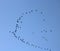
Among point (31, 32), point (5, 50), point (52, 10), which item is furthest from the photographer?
point (52, 10)

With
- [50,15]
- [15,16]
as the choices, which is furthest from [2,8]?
Result: [50,15]

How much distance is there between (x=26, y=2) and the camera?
5.44ft

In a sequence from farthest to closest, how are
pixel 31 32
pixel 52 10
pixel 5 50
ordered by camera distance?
pixel 52 10, pixel 31 32, pixel 5 50

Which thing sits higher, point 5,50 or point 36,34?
point 36,34

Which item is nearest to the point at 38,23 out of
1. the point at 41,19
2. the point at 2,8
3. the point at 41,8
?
the point at 41,19

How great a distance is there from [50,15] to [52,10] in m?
0.06

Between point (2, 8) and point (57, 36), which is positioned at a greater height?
point (2, 8)

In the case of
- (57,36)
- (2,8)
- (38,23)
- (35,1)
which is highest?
(35,1)

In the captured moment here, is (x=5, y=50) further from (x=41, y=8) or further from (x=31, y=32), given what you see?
(x=41, y=8)

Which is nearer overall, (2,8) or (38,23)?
(2,8)

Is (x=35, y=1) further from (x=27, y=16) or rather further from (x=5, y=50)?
(x=5, y=50)

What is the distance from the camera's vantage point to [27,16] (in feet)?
5.46

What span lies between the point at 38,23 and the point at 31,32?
12cm

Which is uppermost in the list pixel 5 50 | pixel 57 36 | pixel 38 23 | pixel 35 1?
pixel 35 1
